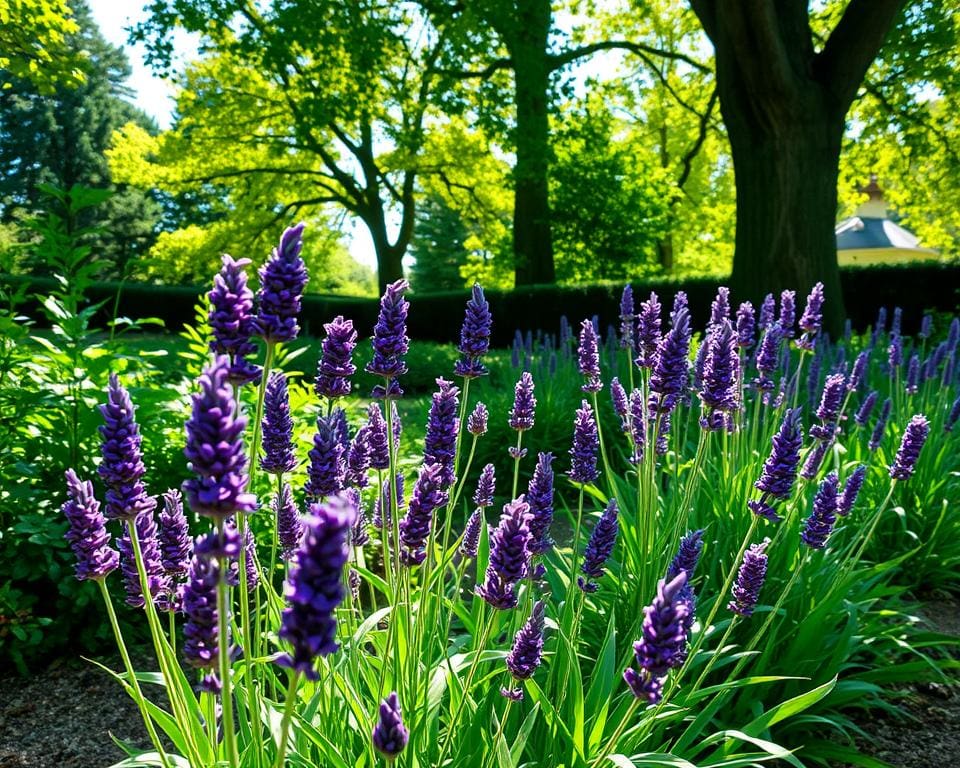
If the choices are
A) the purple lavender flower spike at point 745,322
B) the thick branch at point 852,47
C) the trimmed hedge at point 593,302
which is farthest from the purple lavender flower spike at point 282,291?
the thick branch at point 852,47

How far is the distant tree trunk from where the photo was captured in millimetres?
9500

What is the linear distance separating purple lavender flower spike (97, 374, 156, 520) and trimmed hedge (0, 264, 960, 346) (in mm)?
9402

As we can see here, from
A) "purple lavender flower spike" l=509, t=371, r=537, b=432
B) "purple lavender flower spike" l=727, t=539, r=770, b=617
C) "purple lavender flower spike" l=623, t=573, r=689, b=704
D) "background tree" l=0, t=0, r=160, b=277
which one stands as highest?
"background tree" l=0, t=0, r=160, b=277

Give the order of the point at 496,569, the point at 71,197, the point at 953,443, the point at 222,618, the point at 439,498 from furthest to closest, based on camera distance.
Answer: the point at 953,443, the point at 71,197, the point at 439,498, the point at 496,569, the point at 222,618

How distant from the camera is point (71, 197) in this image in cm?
433

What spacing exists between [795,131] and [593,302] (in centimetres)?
772

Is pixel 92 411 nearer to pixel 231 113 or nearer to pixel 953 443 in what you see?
pixel 953 443

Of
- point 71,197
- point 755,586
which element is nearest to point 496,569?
point 755,586

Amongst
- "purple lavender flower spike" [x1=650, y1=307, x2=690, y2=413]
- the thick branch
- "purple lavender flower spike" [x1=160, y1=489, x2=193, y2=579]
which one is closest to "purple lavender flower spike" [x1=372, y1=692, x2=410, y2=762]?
"purple lavender flower spike" [x1=160, y1=489, x2=193, y2=579]

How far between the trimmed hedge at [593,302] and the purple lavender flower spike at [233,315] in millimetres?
9546

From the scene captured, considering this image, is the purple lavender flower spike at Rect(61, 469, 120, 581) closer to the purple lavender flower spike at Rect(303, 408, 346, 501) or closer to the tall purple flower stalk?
the purple lavender flower spike at Rect(303, 408, 346, 501)

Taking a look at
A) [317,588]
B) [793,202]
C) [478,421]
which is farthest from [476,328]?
[793,202]

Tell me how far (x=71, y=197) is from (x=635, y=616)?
3.90 meters

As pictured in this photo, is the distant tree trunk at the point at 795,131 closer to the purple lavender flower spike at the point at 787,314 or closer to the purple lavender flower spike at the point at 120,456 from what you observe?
the purple lavender flower spike at the point at 787,314
